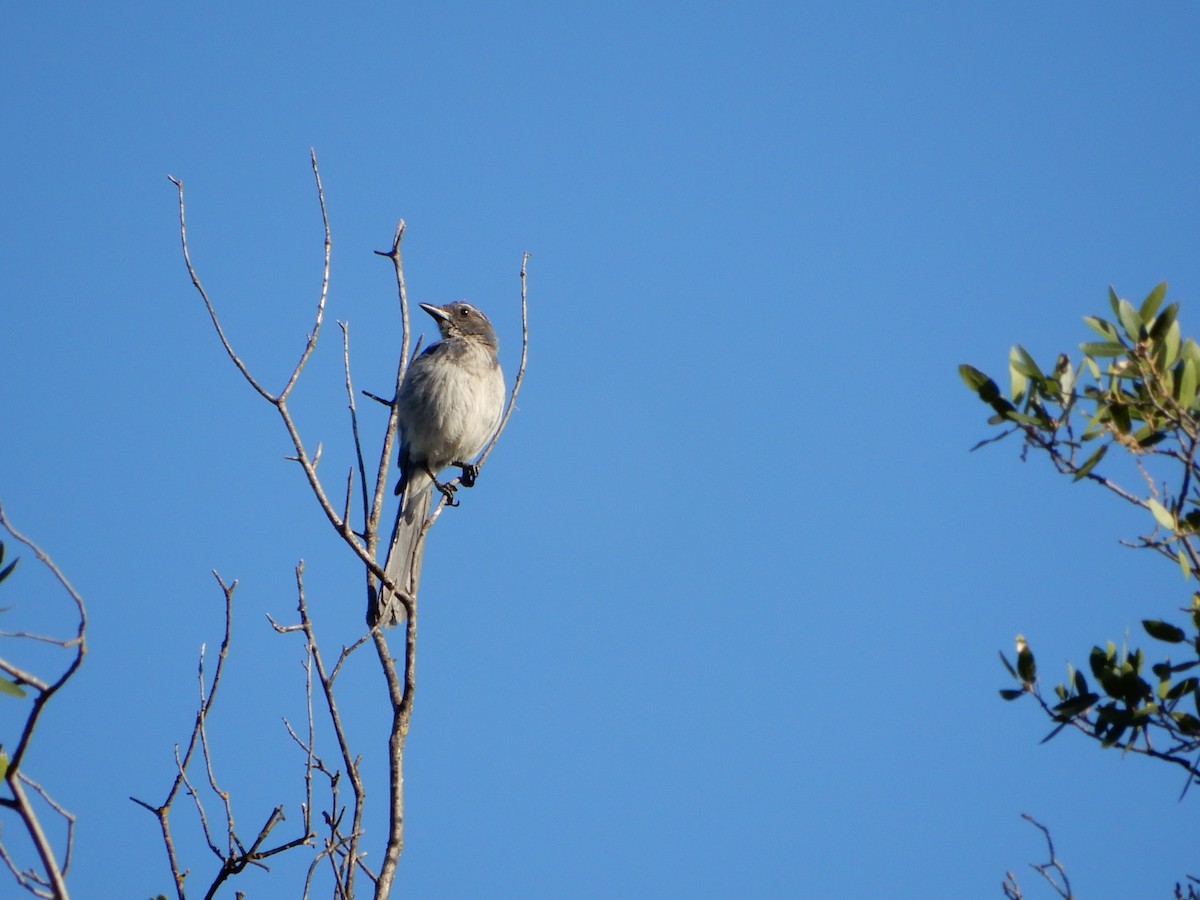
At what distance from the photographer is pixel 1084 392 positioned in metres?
2.55

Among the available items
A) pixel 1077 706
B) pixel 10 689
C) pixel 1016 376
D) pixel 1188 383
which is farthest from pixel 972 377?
pixel 10 689

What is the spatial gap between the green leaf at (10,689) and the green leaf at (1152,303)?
2612 millimetres

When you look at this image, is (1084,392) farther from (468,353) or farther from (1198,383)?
(468,353)

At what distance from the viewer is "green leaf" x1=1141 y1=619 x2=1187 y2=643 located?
2.41 meters

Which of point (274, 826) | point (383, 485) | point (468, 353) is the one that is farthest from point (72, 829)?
point (468, 353)

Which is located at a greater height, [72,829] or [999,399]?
[999,399]

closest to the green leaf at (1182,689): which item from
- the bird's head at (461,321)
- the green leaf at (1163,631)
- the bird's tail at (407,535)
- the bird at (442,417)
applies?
the green leaf at (1163,631)

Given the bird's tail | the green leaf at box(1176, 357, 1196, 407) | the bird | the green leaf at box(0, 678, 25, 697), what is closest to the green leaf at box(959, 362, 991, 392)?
the green leaf at box(1176, 357, 1196, 407)

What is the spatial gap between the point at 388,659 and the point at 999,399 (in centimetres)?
212

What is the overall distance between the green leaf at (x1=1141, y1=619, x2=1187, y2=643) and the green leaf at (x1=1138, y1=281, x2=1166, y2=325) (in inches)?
26.1

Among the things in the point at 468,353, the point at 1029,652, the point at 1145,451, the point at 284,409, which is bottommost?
the point at 1029,652

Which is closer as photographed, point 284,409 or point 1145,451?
point 1145,451

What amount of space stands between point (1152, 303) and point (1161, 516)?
474 mm

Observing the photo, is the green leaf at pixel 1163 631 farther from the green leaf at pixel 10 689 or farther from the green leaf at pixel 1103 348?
the green leaf at pixel 10 689
